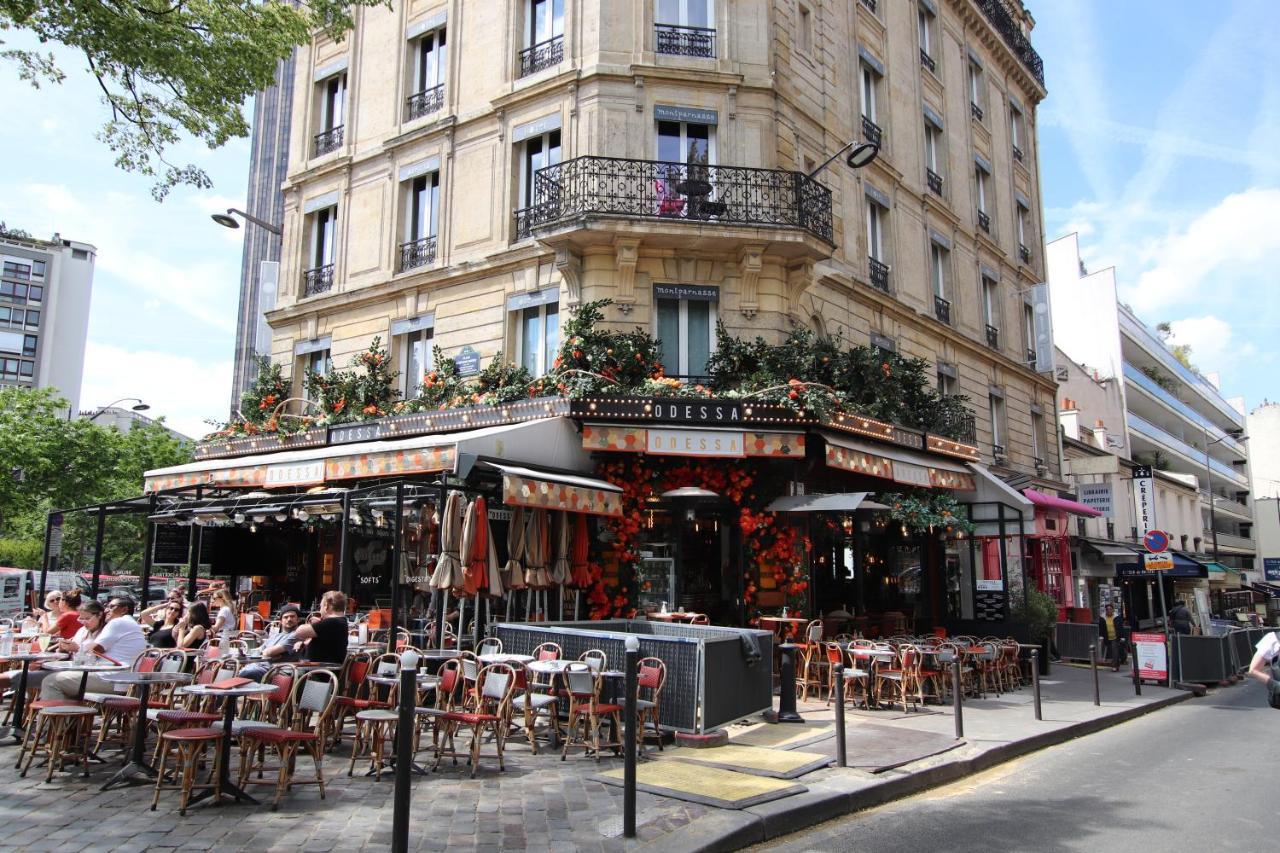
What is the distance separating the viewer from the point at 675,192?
591 inches

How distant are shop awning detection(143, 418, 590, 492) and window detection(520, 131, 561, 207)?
5.32m

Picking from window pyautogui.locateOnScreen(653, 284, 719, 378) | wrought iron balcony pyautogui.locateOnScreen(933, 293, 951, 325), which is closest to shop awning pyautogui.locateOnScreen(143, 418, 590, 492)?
window pyautogui.locateOnScreen(653, 284, 719, 378)

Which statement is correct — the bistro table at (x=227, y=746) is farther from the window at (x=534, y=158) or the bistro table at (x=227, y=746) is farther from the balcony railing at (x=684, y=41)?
the balcony railing at (x=684, y=41)

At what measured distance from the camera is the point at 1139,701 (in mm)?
13672

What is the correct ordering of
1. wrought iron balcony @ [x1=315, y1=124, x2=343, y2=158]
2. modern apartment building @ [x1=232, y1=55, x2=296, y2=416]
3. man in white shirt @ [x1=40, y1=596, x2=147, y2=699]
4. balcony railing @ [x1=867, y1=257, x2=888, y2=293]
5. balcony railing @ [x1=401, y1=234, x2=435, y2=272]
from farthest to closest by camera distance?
modern apartment building @ [x1=232, y1=55, x2=296, y2=416] < wrought iron balcony @ [x1=315, y1=124, x2=343, y2=158] < balcony railing @ [x1=867, y1=257, x2=888, y2=293] < balcony railing @ [x1=401, y1=234, x2=435, y2=272] < man in white shirt @ [x1=40, y1=596, x2=147, y2=699]

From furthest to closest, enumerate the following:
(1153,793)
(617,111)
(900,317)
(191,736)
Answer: (900,317) < (617,111) < (1153,793) < (191,736)

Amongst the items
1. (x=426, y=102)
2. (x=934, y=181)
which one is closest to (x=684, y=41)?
(x=426, y=102)

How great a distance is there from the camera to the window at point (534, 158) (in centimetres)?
1639

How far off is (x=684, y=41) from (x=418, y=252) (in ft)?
21.2

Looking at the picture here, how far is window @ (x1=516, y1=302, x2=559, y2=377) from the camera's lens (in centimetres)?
1587

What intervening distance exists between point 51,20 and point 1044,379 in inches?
973

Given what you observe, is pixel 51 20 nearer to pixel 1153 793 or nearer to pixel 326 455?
pixel 326 455

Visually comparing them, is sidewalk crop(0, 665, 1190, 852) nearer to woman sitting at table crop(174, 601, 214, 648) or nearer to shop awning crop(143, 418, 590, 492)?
woman sitting at table crop(174, 601, 214, 648)

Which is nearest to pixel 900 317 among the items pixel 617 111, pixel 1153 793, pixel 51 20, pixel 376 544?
pixel 617 111
